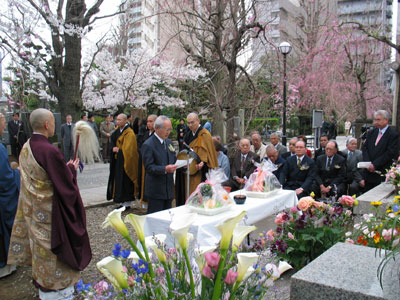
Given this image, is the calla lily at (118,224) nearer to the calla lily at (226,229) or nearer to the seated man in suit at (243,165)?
the calla lily at (226,229)

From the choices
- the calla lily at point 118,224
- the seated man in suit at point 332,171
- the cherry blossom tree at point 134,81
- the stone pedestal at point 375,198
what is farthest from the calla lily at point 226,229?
the cherry blossom tree at point 134,81

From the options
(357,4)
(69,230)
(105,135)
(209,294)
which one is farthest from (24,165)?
(357,4)

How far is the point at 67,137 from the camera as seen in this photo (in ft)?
43.7

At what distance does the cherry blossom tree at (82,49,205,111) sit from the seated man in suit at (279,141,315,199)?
11.8m

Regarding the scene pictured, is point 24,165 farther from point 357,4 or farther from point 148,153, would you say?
point 357,4

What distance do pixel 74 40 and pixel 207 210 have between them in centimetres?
934

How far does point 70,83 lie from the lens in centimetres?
1217

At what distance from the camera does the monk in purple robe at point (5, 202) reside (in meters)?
4.73

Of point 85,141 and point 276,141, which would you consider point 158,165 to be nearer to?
point 85,141

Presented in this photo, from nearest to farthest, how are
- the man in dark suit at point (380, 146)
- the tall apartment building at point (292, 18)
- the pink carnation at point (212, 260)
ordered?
the pink carnation at point (212, 260), the man in dark suit at point (380, 146), the tall apartment building at point (292, 18)

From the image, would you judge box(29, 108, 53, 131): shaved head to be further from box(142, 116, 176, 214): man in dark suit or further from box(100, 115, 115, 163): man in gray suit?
box(100, 115, 115, 163): man in gray suit

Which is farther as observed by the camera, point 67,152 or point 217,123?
point 67,152

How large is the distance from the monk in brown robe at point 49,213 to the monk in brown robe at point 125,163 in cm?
400

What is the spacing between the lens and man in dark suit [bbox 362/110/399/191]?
7.08 meters
